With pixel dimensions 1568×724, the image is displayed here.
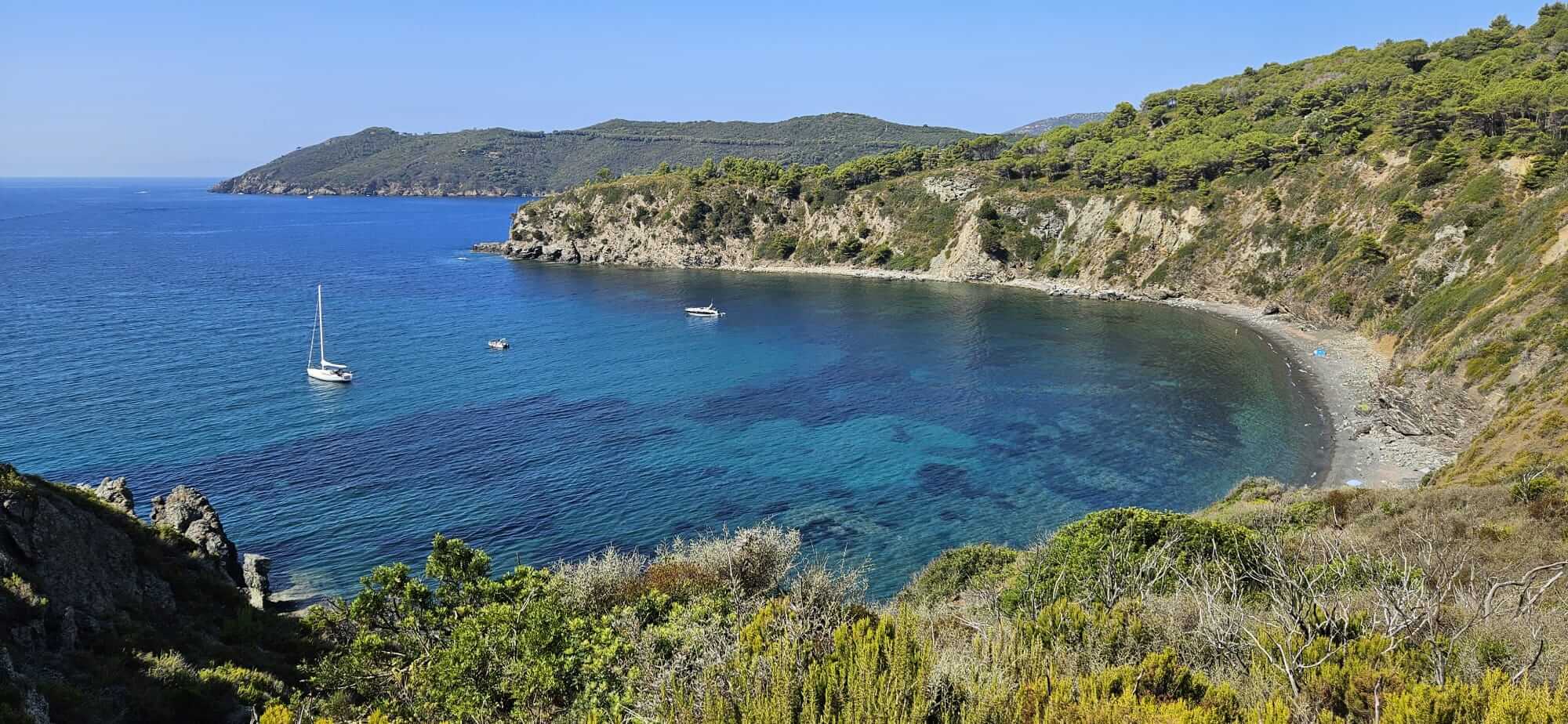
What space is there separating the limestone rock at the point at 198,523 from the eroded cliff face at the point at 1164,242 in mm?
57233

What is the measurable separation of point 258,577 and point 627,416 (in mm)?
25191

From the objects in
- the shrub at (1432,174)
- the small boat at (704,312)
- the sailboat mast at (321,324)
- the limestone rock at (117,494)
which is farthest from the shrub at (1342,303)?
the limestone rock at (117,494)

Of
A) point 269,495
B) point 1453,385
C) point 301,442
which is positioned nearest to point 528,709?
point 269,495

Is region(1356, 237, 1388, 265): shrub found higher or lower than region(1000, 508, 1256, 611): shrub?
higher

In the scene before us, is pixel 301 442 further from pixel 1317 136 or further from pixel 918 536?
pixel 1317 136

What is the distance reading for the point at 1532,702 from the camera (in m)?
8.58

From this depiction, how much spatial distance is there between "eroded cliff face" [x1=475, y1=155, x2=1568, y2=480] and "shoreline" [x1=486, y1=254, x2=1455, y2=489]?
1154 mm

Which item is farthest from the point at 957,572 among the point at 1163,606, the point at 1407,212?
the point at 1407,212

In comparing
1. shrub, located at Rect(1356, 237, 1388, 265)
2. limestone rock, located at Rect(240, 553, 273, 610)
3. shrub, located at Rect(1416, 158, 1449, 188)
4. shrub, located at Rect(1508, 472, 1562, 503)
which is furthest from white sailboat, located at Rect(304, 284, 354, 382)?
shrub, located at Rect(1416, 158, 1449, 188)

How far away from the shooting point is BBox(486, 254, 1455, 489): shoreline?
40344mm

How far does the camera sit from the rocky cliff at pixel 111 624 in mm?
13359

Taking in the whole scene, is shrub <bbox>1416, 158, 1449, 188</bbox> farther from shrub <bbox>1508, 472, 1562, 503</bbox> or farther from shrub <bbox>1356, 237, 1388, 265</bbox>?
shrub <bbox>1508, 472, 1562, 503</bbox>

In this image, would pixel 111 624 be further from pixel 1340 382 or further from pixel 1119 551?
pixel 1340 382

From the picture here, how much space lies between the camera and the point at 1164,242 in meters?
96.1
